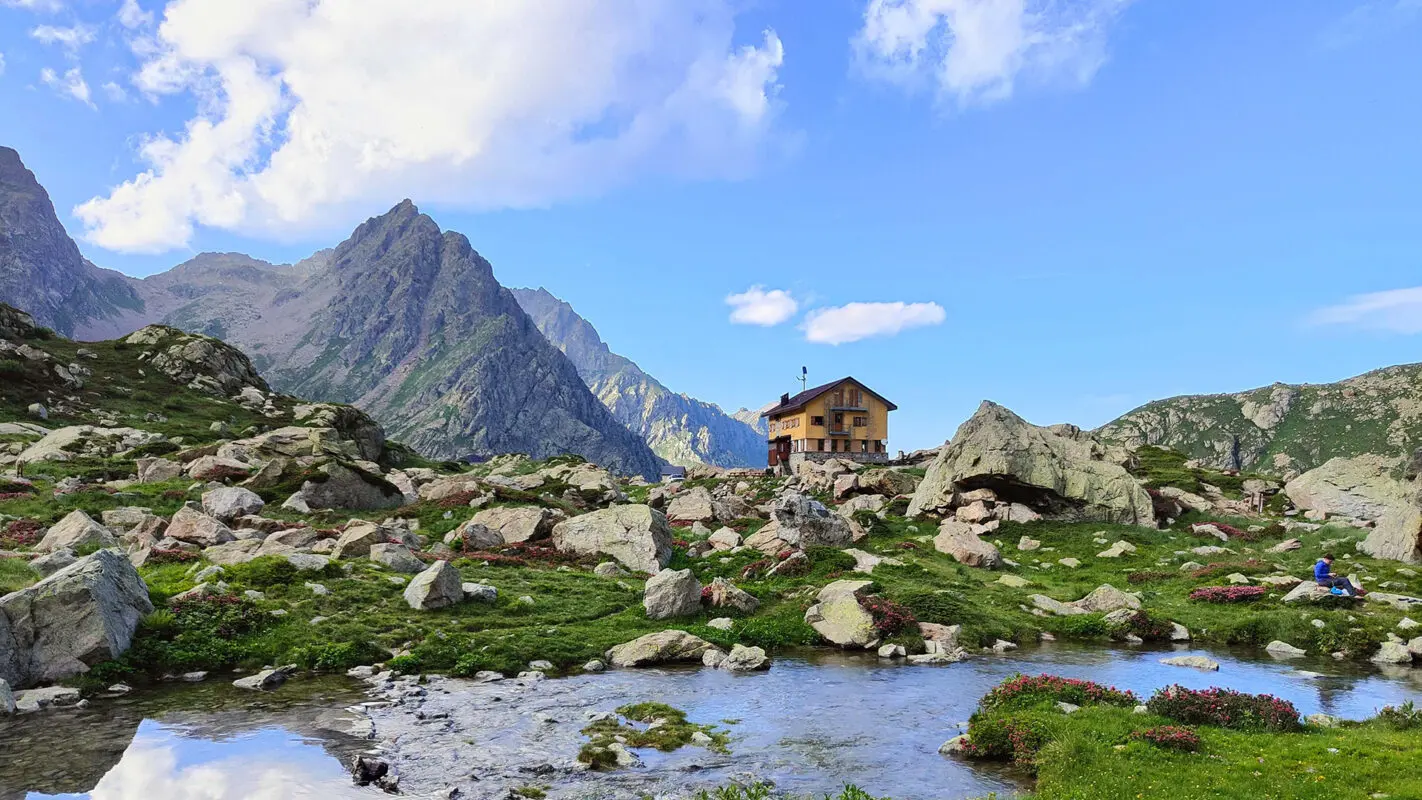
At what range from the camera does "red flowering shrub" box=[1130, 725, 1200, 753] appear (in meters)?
16.3

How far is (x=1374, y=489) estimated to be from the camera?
195 feet

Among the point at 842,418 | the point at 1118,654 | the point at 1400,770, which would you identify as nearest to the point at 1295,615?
the point at 1118,654

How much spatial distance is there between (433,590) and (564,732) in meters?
13.5

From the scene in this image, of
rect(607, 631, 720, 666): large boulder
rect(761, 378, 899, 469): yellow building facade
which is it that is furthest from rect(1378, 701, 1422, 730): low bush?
rect(761, 378, 899, 469): yellow building facade

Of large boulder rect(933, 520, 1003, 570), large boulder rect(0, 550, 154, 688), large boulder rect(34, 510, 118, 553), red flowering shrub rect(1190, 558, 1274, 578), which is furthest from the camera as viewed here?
large boulder rect(933, 520, 1003, 570)

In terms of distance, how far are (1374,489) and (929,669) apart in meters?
57.2

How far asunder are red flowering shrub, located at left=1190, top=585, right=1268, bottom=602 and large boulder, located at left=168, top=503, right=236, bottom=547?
4961cm

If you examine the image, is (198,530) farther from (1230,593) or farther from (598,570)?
(1230,593)

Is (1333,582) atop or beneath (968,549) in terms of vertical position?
beneath

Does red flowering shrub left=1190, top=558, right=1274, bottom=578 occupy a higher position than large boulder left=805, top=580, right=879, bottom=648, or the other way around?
red flowering shrub left=1190, top=558, right=1274, bottom=578

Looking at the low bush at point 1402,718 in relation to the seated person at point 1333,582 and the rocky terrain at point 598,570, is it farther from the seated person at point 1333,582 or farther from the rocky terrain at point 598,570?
the seated person at point 1333,582

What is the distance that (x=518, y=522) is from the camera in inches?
1864

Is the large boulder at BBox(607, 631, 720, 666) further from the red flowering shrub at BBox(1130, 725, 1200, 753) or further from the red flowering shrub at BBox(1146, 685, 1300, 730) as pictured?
the red flowering shrub at BBox(1146, 685, 1300, 730)

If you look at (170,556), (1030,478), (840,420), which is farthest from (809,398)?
(170,556)
